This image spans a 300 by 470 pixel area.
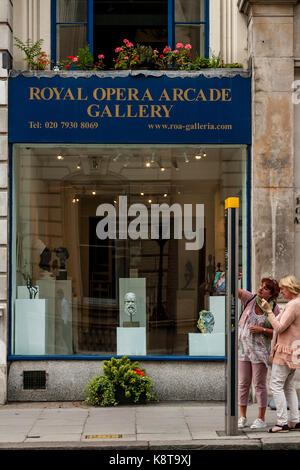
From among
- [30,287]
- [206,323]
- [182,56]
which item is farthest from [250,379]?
[182,56]

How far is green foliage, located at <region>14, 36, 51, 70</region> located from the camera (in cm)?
1160

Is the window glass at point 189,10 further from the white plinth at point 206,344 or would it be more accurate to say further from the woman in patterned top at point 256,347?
the white plinth at point 206,344

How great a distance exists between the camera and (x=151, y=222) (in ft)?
38.8

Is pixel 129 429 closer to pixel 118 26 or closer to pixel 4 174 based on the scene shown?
pixel 4 174

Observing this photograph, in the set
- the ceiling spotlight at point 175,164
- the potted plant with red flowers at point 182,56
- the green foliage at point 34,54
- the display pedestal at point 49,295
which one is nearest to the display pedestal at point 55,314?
the display pedestal at point 49,295

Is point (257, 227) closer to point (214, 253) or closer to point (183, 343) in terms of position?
point (214, 253)

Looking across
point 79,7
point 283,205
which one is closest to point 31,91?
point 79,7

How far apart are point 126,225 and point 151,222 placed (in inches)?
15.9

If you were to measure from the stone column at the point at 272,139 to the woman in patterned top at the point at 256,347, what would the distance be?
71.6 inches

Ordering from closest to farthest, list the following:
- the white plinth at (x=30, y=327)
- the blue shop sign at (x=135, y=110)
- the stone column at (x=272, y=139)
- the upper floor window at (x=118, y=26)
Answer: the stone column at (x=272, y=139) → the blue shop sign at (x=135, y=110) → the white plinth at (x=30, y=327) → the upper floor window at (x=118, y=26)

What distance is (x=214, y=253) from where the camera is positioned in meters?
11.8

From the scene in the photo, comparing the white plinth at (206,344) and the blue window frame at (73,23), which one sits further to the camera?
the blue window frame at (73,23)

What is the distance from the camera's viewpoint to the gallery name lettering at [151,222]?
1180cm

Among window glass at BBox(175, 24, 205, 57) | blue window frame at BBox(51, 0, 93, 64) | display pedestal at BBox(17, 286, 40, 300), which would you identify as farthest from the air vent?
window glass at BBox(175, 24, 205, 57)
